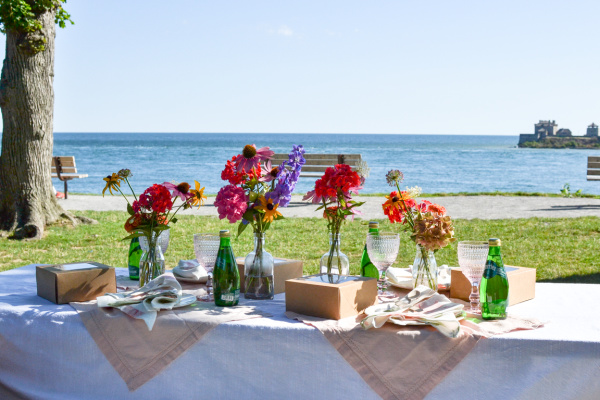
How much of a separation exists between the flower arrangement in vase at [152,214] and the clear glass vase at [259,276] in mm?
292

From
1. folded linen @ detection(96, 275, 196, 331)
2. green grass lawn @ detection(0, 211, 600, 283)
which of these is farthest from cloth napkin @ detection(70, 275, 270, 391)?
green grass lawn @ detection(0, 211, 600, 283)

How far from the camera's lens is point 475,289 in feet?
6.50

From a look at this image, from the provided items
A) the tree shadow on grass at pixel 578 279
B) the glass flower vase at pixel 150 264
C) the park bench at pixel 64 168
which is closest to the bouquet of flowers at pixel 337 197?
the glass flower vase at pixel 150 264

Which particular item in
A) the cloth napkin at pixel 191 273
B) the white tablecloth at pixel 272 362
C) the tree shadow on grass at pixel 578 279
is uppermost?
the cloth napkin at pixel 191 273

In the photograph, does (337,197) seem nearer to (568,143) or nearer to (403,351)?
(403,351)

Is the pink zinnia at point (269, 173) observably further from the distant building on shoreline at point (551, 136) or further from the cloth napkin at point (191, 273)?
the distant building on shoreline at point (551, 136)

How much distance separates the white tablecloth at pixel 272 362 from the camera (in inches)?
65.2

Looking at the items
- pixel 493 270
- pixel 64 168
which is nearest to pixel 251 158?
pixel 493 270

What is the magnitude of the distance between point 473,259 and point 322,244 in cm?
477

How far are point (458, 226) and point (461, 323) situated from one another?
591cm

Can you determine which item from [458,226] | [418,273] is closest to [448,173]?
[458,226]

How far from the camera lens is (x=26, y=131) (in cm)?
697

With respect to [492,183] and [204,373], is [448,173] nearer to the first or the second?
[492,183]

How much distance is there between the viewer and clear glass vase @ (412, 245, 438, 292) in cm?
210
